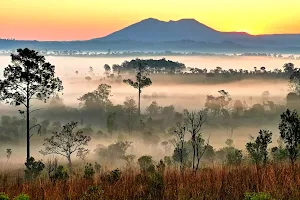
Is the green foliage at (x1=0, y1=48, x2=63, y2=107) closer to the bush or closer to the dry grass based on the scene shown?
the bush

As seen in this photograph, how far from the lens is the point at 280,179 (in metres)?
9.95

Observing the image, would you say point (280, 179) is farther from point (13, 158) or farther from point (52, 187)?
point (13, 158)

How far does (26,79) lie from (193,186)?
37856 mm

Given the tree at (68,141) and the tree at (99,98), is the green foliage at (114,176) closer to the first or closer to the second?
the tree at (68,141)

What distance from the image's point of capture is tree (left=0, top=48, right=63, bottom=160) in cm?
4338

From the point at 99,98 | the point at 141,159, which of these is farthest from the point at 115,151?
the point at 99,98

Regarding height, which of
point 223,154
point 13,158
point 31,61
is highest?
point 31,61

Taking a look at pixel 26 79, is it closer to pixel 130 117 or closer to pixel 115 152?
pixel 115 152

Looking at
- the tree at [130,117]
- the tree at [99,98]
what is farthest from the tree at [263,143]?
the tree at [99,98]

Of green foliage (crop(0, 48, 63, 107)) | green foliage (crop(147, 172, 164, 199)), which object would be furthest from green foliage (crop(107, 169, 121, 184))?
green foliage (crop(0, 48, 63, 107))

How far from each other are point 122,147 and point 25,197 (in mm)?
82027

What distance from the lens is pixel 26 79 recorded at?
4428 cm

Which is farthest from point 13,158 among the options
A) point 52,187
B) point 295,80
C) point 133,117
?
point 52,187

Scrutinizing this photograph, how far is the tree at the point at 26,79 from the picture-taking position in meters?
43.4
